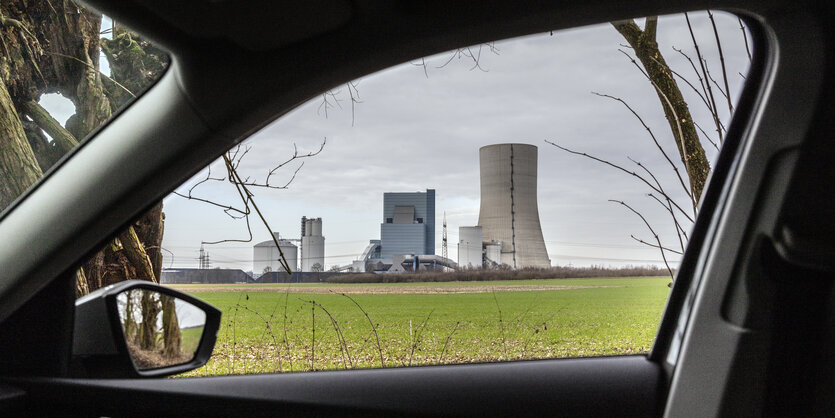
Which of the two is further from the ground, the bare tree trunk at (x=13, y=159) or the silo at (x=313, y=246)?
the bare tree trunk at (x=13, y=159)

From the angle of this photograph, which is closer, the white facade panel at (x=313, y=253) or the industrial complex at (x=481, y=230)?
the white facade panel at (x=313, y=253)

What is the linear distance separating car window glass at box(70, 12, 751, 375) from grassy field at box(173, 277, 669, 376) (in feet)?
0.05

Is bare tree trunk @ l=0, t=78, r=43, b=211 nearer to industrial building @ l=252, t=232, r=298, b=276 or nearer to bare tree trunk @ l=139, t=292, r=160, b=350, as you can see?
bare tree trunk @ l=139, t=292, r=160, b=350

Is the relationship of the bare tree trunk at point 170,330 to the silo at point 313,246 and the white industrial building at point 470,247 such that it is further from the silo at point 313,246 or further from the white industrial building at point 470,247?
the white industrial building at point 470,247

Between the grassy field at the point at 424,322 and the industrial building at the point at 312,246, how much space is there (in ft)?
0.58

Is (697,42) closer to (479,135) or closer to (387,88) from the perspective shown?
(387,88)

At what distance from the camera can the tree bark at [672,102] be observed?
2.62m

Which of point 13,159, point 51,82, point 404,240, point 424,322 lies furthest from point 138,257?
point 424,322

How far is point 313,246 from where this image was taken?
11.8 feet

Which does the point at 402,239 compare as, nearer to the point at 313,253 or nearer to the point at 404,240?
the point at 404,240

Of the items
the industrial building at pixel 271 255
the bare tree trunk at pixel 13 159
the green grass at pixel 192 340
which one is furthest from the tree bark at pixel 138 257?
the green grass at pixel 192 340

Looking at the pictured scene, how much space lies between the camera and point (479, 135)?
182 inches

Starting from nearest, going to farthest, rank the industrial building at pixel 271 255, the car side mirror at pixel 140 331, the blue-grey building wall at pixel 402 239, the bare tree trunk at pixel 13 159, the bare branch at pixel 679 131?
the car side mirror at pixel 140 331, the bare tree trunk at pixel 13 159, the bare branch at pixel 679 131, the industrial building at pixel 271 255, the blue-grey building wall at pixel 402 239

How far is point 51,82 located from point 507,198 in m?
3.15
